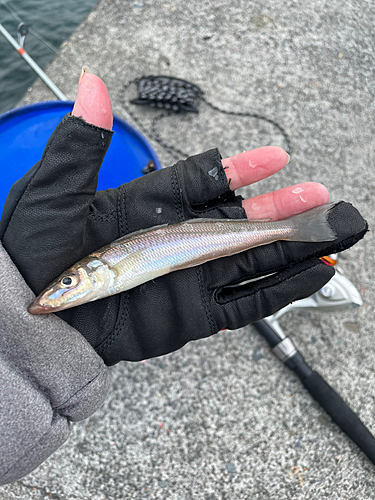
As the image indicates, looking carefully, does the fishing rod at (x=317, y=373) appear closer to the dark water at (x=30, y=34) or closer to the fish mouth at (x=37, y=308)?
the fish mouth at (x=37, y=308)

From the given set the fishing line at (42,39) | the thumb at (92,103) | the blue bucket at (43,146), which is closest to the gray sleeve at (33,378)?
the thumb at (92,103)

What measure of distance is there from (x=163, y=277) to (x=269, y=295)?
2.32ft

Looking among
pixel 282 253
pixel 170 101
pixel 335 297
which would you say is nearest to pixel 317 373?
pixel 335 297

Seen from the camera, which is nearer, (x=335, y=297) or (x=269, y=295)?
(x=269, y=295)

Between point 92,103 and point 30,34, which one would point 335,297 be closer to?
point 92,103

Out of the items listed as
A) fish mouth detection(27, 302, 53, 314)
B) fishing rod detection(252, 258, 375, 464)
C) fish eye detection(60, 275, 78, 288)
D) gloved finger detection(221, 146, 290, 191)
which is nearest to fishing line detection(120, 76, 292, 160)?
gloved finger detection(221, 146, 290, 191)

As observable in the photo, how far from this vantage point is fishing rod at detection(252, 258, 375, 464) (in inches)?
103

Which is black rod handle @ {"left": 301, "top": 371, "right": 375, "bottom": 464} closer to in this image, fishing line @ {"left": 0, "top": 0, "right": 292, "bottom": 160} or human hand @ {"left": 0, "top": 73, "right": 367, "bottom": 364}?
human hand @ {"left": 0, "top": 73, "right": 367, "bottom": 364}

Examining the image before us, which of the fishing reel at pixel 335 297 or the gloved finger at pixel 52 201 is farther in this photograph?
the fishing reel at pixel 335 297

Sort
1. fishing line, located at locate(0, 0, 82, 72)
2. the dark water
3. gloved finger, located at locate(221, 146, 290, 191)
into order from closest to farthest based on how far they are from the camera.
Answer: gloved finger, located at locate(221, 146, 290, 191)
fishing line, located at locate(0, 0, 82, 72)
the dark water

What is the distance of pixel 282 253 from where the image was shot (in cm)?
227

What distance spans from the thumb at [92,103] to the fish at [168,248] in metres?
0.70

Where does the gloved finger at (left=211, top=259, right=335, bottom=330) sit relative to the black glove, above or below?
below

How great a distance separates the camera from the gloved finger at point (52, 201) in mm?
1840
